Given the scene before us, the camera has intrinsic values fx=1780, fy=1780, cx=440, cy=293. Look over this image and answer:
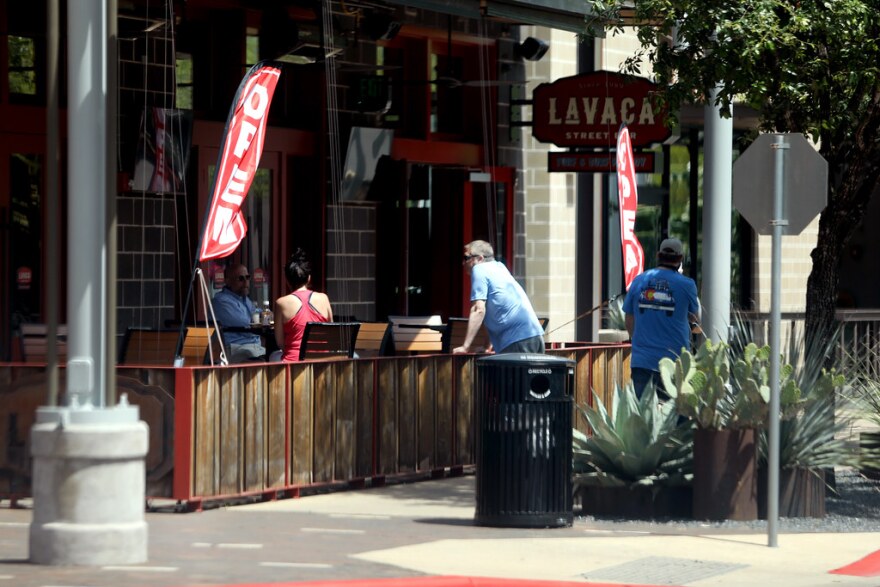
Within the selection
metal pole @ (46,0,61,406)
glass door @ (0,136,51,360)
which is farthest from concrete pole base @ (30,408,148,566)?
glass door @ (0,136,51,360)

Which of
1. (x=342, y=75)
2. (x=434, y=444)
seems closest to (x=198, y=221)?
(x=342, y=75)

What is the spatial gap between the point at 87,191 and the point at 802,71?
607cm

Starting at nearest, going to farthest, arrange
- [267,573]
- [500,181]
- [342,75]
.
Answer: [267,573] < [342,75] < [500,181]

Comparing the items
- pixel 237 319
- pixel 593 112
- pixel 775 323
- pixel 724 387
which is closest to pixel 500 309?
pixel 724 387

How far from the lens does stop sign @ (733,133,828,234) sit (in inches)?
426

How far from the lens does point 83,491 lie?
29.9ft

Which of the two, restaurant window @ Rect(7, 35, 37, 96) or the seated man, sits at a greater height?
restaurant window @ Rect(7, 35, 37, 96)

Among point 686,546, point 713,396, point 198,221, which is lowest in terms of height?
point 686,546

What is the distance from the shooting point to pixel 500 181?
23.1m

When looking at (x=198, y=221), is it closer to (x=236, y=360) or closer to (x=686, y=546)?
(x=236, y=360)

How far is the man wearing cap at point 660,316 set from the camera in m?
13.4

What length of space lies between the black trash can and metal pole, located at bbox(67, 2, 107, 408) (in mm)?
2787

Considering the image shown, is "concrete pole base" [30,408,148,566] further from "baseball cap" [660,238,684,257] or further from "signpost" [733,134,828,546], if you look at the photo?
"baseball cap" [660,238,684,257]

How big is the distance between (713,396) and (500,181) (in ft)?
38.1
